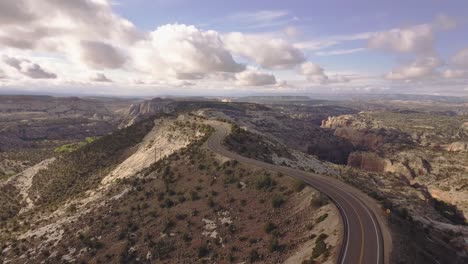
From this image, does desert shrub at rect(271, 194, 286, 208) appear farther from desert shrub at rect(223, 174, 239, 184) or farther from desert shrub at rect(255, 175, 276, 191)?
desert shrub at rect(223, 174, 239, 184)

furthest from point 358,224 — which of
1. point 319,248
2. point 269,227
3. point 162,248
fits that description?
point 162,248

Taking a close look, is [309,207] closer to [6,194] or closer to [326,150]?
[6,194]

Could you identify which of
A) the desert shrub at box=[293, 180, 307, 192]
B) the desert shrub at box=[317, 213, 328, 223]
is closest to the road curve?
the desert shrub at box=[317, 213, 328, 223]

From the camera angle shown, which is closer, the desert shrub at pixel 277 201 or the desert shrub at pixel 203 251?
the desert shrub at pixel 203 251

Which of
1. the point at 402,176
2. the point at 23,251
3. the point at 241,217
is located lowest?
the point at 402,176

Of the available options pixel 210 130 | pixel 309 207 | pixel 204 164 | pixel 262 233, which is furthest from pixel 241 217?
pixel 210 130

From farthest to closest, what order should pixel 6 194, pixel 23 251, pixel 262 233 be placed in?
pixel 6 194 < pixel 23 251 < pixel 262 233

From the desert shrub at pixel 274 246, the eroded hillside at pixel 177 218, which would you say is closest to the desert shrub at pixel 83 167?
the eroded hillside at pixel 177 218

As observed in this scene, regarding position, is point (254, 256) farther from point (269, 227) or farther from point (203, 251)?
point (203, 251)

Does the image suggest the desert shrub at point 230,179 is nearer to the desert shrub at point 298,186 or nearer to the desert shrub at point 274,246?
the desert shrub at point 298,186
